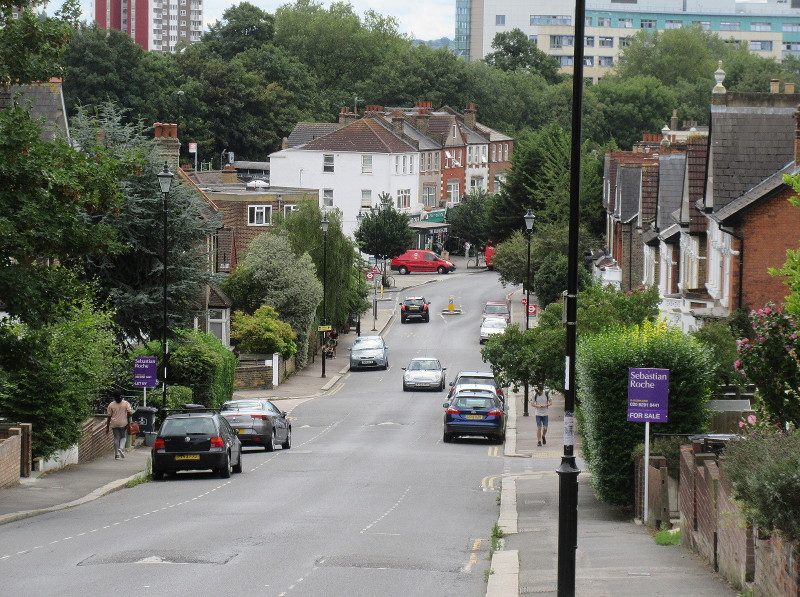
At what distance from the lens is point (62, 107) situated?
41.1m

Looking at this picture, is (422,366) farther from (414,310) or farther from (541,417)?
(414,310)

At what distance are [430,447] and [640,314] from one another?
7.04 m

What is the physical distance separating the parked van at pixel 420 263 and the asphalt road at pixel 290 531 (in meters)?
58.5

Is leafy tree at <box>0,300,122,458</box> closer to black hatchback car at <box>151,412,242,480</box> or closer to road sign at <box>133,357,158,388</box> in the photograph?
black hatchback car at <box>151,412,242,480</box>

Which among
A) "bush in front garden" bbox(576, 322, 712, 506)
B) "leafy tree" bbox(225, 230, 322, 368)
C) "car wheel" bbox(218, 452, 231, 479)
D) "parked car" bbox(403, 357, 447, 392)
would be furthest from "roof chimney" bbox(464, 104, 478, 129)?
"bush in front garden" bbox(576, 322, 712, 506)

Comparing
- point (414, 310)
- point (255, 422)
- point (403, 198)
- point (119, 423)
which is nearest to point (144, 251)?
point (255, 422)

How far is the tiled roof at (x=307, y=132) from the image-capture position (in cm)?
10462

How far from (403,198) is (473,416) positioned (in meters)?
65.0

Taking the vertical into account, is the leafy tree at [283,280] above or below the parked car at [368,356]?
above

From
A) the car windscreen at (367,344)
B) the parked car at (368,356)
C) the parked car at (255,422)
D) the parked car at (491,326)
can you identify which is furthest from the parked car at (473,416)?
the parked car at (491,326)

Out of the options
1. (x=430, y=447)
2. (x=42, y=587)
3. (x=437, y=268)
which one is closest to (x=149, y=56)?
(x=437, y=268)

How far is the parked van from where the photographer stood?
95.6m

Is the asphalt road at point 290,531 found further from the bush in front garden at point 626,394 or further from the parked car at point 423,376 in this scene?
the parked car at point 423,376

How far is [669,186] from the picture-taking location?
42.9m
